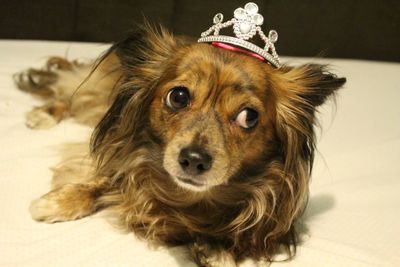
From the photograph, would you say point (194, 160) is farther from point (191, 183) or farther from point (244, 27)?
point (244, 27)

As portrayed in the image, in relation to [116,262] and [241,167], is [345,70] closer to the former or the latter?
[241,167]

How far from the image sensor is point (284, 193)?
1746mm

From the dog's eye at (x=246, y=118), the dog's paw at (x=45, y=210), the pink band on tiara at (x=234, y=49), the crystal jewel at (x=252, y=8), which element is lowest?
the dog's paw at (x=45, y=210)

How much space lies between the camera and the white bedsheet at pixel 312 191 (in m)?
1.62

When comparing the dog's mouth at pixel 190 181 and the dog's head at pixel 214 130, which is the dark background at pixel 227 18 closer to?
the dog's head at pixel 214 130

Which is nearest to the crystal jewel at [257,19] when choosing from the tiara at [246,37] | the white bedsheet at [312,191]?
the tiara at [246,37]

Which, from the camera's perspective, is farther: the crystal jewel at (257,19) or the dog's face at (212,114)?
the crystal jewel at (257,19)

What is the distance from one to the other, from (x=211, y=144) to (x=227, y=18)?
201 centimetres

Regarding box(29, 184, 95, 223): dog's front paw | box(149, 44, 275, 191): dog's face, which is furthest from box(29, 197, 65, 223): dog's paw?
box(149, 44, 275, 191): dog's face

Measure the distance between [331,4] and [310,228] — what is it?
2.11 metres

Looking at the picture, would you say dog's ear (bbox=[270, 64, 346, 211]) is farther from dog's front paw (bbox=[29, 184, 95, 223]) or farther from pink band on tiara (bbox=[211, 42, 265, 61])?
dog's front paw (bbox=[29, 184, 95, 223])

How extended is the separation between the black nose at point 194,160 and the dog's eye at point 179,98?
0.69ft

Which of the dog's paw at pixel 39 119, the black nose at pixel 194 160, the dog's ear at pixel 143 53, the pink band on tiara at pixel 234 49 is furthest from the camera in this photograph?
the dog's paw at pixel 39 119

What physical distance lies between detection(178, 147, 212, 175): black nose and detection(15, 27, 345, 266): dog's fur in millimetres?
43
